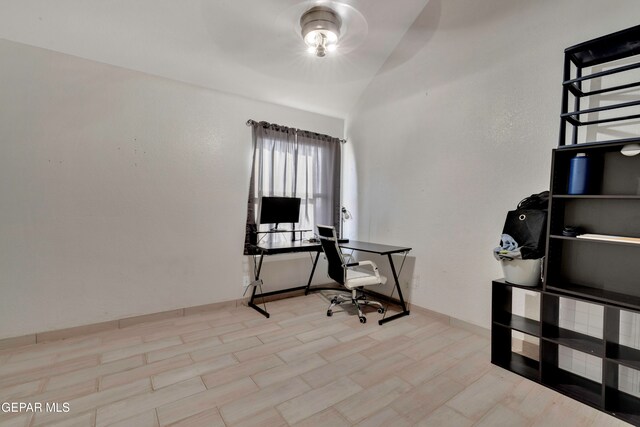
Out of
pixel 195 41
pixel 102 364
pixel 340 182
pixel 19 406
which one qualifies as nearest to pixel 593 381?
pixel 340 182

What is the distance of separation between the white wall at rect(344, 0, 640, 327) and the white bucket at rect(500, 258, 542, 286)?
1.71 feet

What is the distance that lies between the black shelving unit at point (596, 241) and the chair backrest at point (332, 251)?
149cm

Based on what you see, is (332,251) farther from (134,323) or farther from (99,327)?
(99,327)

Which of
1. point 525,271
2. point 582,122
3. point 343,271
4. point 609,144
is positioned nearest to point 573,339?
point 525,271

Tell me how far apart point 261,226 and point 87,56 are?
2366 mm

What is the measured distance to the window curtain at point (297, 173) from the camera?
3713 mm

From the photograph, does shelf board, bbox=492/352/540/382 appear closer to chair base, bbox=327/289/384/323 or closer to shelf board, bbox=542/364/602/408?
shelf board, bbox=542/364/602/408

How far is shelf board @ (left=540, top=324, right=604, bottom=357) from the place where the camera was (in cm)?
194

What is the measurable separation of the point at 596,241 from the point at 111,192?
3924mm

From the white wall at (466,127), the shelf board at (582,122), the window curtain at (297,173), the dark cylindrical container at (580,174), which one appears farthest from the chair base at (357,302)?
the shelf board at (582,122)

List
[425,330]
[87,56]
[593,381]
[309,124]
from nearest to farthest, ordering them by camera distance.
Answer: [593,381] → [87,56] → [425,330] → [309,124]

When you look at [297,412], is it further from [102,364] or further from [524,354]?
[524,354]

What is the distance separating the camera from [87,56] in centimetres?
275

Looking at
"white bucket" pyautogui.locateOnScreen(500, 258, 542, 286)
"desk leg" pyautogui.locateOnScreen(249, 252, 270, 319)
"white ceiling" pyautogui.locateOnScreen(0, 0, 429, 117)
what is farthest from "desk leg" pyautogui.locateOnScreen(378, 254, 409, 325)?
"white ceiling" pyautogui.locateOnScreen(0, 0, 429, 117)
